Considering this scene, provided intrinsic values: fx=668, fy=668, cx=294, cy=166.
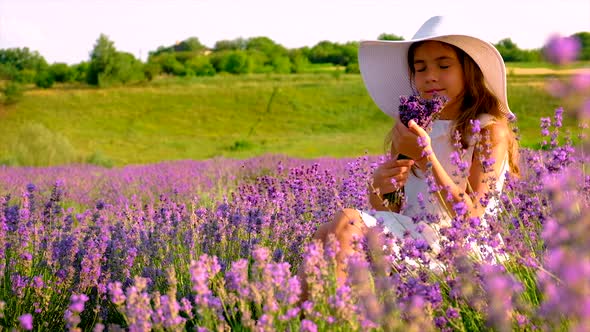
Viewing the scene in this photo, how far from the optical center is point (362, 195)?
3.32 metres

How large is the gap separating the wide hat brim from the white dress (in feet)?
0.64

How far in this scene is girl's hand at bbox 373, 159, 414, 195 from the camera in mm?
2527

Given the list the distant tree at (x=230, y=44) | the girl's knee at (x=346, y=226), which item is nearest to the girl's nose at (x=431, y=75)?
the girl's knee at (x=346, y=226)

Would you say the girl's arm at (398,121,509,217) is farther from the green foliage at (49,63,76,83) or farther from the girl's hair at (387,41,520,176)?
the green foliage at (49,63,76,83)

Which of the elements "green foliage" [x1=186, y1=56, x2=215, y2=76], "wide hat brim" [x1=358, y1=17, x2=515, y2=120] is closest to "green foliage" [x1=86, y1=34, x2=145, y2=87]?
"green foliage" [x1=186, y1=56, x2=215, y2=76]

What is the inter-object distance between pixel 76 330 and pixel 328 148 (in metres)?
20.5

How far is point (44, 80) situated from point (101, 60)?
4504mm

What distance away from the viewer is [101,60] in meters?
42.3

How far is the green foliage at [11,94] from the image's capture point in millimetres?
34250

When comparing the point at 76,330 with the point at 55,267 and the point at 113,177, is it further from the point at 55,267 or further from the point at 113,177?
the point at 113,177

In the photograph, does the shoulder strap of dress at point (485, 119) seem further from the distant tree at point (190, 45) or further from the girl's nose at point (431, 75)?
the distant tree at point (190, 45)

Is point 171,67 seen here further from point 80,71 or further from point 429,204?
point 429,204

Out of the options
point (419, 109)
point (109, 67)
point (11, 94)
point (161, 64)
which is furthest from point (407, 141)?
point (161, 64)

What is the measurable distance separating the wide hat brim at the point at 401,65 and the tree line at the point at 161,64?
91.2 feet
